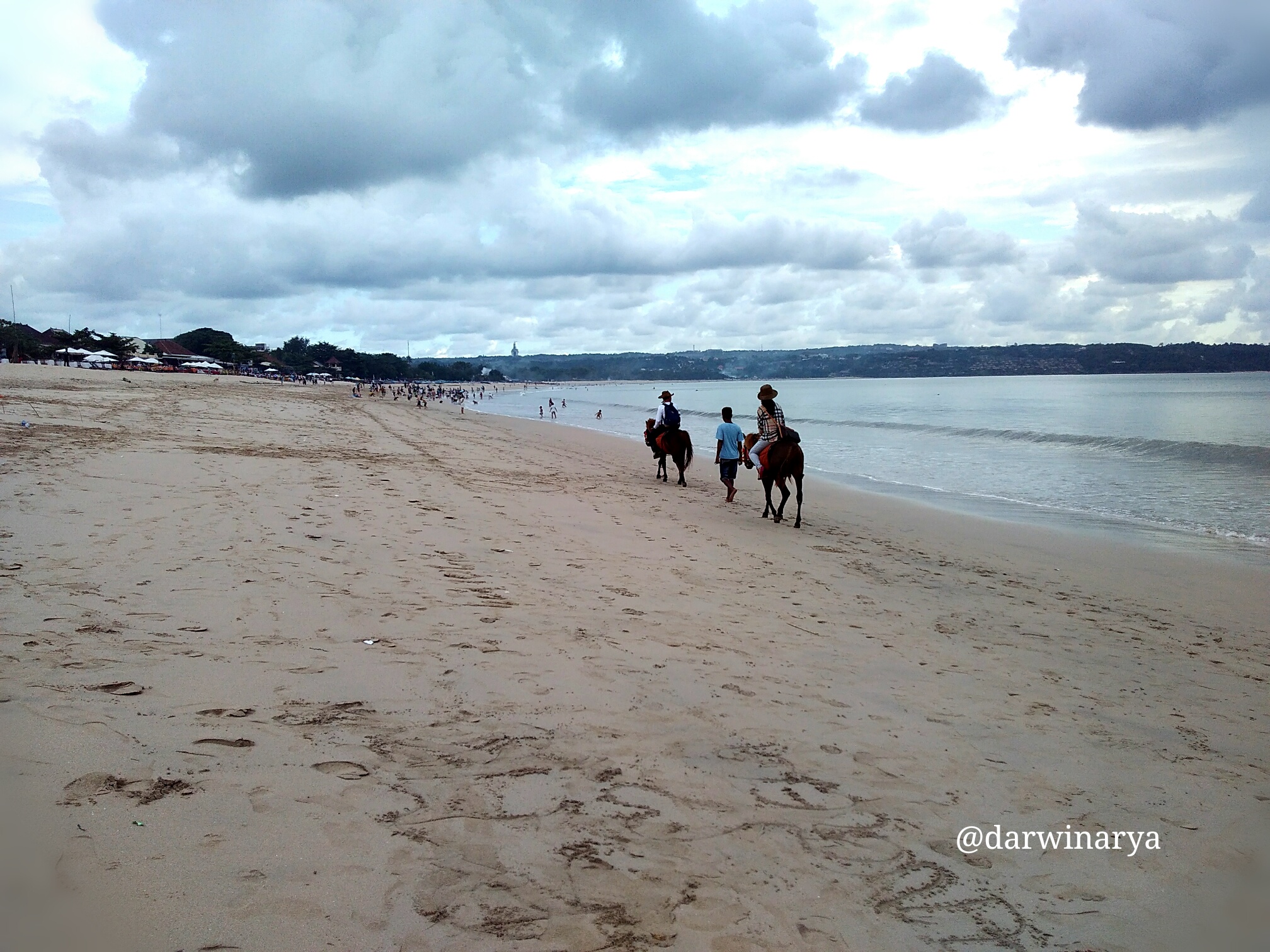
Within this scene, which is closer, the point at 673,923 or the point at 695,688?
the point at 673,923

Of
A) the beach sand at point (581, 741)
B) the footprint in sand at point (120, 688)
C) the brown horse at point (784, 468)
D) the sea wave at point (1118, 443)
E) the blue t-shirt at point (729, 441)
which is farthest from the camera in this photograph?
the sea wave at point (1118, 443)

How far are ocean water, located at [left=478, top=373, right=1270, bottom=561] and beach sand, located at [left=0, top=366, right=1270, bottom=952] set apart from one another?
22.4 feet

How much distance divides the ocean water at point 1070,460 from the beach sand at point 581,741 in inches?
269

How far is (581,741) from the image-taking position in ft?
13.4

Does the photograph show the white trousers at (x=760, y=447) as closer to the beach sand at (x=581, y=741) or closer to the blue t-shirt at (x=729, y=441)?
the blue t-shirt at (x=729, y=441)

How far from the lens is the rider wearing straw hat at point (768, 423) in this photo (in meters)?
13.3

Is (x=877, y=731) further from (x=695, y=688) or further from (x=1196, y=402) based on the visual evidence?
(x=1196, y=402)

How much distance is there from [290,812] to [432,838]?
23.5 inches

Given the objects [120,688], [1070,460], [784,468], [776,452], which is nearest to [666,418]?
[776,452]

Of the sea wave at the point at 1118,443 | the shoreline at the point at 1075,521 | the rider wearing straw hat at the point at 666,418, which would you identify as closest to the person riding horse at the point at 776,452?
the rider wearing straw hat at the point at 666,418

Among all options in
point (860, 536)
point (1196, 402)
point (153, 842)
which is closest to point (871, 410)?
point (1196, 402)

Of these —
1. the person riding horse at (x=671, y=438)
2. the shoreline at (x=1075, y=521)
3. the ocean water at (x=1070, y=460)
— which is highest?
the person riding horse at (x=671, y=438)

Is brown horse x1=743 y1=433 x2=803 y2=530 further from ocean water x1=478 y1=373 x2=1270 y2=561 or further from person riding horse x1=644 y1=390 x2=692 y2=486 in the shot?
ocean water x1=478 y1=373 x2=1270 y2=561

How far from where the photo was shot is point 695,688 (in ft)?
16.3
